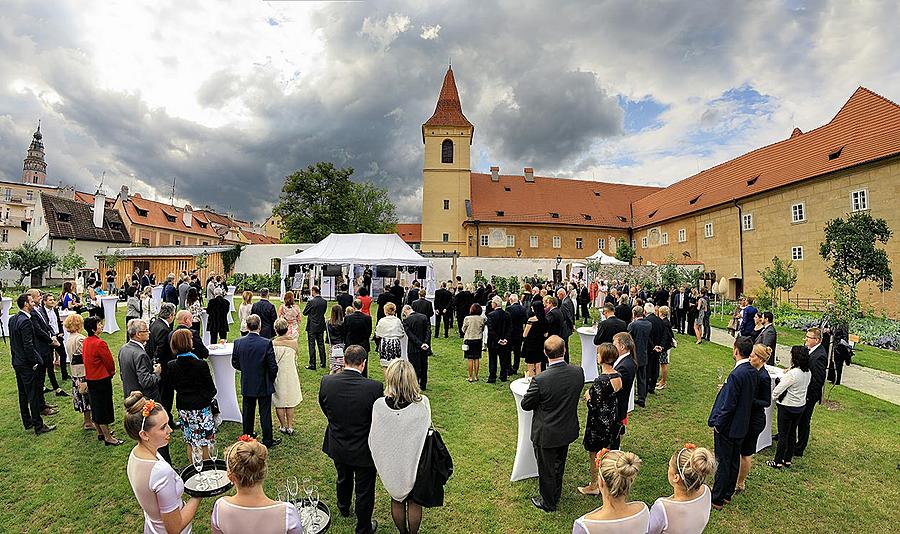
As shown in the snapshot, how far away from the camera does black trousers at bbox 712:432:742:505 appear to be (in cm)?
426

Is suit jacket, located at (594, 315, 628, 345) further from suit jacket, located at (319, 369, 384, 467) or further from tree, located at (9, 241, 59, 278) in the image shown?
tree, located at (9, 241, 59, 278)

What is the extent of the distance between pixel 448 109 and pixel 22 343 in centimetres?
3655

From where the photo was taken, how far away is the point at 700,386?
328 inches

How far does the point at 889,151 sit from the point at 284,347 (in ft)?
80.7

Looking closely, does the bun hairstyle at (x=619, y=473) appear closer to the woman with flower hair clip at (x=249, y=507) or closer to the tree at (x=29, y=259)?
the woman with flower hair clip at (x=249, y=507)

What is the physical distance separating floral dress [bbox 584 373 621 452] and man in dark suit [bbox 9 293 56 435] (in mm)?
6724

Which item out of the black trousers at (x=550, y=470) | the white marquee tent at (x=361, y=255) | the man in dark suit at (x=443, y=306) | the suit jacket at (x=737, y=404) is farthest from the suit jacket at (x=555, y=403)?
the white marquee tent at (x=361, y=255)

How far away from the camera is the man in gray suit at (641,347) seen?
6.86 m

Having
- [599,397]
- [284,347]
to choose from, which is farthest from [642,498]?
[284,347]

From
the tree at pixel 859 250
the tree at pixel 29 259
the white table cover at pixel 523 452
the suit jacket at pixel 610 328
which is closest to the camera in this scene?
the white table cover at pixel 523 452

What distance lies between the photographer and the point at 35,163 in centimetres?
9875

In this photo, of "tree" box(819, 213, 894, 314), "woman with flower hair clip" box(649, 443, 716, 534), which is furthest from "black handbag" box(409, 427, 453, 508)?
"tree" box(819, 213, 894, 314)

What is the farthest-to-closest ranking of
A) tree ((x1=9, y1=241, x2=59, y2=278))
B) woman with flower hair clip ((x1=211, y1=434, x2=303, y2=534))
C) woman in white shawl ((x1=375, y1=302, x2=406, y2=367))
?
tree ((x1=9, y1=241, x2=59, y2=278)) < woman in white shawl ((x1=375, y1=302, x2=406, y2=367)) < woman with flower hair clip ((x1=211, y1=434, x2=303, y2=534))

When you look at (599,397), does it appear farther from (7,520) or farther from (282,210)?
(282,210)
